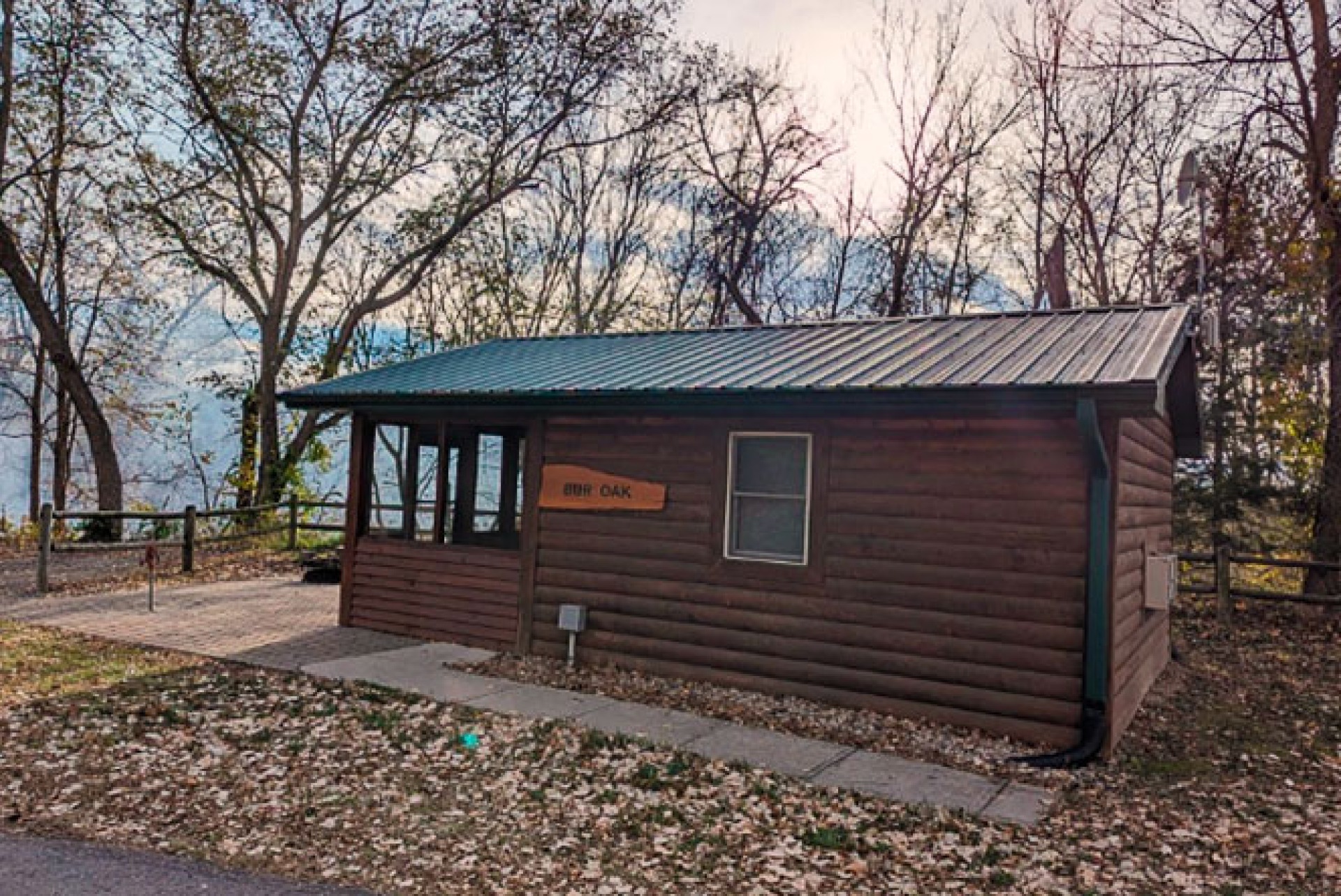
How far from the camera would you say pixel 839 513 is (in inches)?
269

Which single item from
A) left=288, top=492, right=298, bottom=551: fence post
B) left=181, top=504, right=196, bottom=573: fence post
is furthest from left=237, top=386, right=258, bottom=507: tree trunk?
left=181, top=504, right=196, bottom=573: fence post

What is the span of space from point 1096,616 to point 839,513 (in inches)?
76.0

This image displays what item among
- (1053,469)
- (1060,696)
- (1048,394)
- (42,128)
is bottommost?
(1060,696)

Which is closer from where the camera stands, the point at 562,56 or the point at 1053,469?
the point at 1053,469

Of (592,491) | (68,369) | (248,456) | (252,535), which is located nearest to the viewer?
(592,491)

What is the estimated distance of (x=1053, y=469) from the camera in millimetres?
5980

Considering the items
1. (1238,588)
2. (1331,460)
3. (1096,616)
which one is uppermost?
(1331,460)

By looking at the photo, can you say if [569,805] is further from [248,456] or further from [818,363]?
[248,456]

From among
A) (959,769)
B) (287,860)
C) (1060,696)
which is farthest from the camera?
(1060,696)

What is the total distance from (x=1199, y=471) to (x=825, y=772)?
461 inches

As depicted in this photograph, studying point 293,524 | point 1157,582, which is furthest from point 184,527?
point 1157,582

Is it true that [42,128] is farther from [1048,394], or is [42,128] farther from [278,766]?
[1048,394]

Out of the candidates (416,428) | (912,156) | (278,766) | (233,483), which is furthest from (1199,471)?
(233,483)

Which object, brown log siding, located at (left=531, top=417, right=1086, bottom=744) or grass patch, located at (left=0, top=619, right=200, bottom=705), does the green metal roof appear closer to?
brown log siding, located at (left=531, top=417, right=1086, bottom=744)
